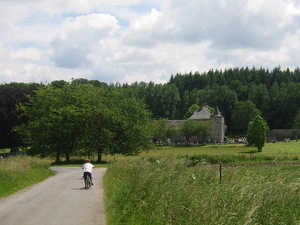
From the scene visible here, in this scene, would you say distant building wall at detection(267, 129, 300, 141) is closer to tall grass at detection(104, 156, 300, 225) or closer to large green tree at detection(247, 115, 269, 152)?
large green tree at detection(247, 115, 269, 152)

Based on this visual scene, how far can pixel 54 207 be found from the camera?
14.1 m

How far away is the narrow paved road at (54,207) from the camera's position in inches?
466

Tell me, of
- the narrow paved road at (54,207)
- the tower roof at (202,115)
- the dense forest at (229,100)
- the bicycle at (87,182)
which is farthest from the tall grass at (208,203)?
the dense forest at (229,100)

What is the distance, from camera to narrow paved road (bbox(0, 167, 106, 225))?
1184 centimetres

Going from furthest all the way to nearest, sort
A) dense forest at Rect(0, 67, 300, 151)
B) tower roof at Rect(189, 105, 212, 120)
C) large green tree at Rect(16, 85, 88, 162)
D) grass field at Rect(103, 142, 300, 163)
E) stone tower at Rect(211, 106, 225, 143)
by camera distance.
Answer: dense forest at Rect(0, 67, 300, 151) < tower roof at Rect(189, 105, 212, 120) < stone tower at Rect(211, 106, 225, 143) < grass field at Rect(103, 142, 300, 163) < large green tree at Rect(16, 85, 88, 162)

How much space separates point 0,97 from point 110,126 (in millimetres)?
19432

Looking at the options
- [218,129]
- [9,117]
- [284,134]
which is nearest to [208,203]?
[9,117]

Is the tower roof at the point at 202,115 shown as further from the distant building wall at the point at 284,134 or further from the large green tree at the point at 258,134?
the large green tree at the point at 258,134

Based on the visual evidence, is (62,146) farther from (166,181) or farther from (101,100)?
(166,181)

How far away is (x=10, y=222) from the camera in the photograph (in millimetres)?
11602

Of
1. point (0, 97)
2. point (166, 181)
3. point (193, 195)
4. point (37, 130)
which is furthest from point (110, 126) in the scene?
point (193, 195)

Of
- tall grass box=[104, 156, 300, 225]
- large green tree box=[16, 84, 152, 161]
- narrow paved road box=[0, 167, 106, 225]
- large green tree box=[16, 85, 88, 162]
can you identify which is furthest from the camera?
large green tree box=[16, 84, 152, 161]

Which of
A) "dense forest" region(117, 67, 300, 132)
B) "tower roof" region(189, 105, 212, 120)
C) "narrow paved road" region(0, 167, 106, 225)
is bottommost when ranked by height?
"narrow paved road" region(0, 167, 106, 225)

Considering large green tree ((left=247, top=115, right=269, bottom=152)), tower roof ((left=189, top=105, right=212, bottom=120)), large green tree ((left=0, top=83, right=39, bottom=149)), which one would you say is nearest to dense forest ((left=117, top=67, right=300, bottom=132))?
tower roof ((left=189, top=105, right=212, bottom=120))
